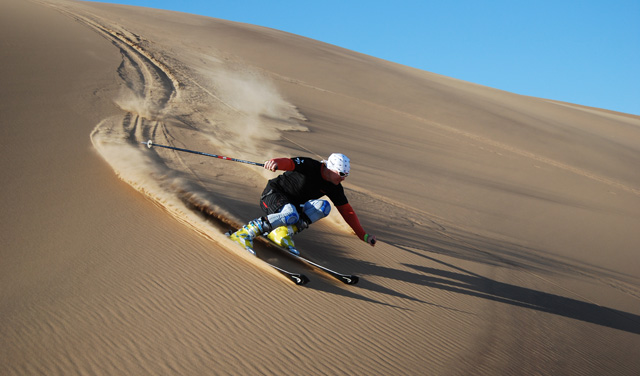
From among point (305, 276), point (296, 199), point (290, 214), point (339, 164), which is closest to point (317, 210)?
point (296, 199)

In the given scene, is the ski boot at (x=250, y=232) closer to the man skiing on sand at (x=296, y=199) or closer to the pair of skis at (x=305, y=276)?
the man skiing on sand at (x=296, y=199)

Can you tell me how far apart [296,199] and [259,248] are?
0.84 metres

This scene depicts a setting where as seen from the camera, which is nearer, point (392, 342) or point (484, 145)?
point (392, 342)

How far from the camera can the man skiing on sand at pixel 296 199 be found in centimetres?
555

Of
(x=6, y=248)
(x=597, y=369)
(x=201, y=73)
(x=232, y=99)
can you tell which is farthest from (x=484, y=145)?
(x=6, y=248)

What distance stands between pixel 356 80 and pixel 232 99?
12904 millimetres

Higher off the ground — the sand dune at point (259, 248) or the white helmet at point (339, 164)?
the white helmet at point (339, 164)

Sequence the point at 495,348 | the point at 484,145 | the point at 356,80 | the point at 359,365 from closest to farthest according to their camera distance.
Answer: the point at 359,365 < the point at 495,348 < the point at 484,145 < the point at 356,80

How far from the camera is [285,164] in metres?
5.55

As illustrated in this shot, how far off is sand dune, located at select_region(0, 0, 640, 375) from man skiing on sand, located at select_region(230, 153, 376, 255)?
34 centimetres

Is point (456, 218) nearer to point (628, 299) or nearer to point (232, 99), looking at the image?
point (628, 299)

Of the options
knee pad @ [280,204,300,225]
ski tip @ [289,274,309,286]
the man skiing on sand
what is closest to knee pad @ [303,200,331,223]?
the man skiing on sand

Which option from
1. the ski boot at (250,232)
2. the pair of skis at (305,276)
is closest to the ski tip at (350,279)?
the pair of skis at (305,276)

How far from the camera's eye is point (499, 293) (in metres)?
6.89
